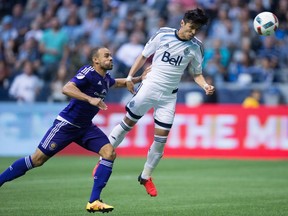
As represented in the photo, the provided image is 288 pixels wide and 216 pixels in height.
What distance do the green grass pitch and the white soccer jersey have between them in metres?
1.96

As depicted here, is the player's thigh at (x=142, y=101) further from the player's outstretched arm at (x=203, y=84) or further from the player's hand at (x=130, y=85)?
the player's outstretched arm at (x=203, y=84)

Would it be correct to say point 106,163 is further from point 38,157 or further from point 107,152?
point 38,157

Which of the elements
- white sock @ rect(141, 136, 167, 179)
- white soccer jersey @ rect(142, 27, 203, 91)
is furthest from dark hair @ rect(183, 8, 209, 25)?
white sock @ rect(141, 136, 167, 179)

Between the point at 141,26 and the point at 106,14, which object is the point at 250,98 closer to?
the point at 141,26

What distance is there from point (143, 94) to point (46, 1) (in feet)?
52.4

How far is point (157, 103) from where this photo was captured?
1284 centimetres

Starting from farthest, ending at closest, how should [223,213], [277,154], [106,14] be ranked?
[106,14] → [277,154] → [223,213]

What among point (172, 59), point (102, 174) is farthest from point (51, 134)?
point (172, 59)

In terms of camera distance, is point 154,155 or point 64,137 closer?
point 64,137

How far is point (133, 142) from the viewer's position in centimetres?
2234

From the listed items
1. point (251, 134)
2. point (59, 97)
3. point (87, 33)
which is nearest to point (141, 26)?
point (87, 33)

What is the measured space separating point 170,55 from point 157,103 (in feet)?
2.66

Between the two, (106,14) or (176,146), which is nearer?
(176,146)

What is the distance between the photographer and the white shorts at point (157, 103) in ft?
41.7
